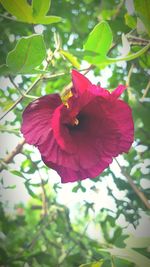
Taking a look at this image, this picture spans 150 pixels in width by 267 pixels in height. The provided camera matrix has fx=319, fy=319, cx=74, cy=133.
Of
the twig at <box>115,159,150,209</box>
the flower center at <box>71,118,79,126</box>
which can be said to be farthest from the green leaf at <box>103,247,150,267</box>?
the flower center at <box>71,118,79,126</box>

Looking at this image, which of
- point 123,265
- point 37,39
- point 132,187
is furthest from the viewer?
point 132,187

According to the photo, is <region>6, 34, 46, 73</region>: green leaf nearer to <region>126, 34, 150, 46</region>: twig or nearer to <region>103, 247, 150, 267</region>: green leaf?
<region>126, 34, 150, 46</region>: twig

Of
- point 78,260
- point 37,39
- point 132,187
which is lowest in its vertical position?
point 78,260

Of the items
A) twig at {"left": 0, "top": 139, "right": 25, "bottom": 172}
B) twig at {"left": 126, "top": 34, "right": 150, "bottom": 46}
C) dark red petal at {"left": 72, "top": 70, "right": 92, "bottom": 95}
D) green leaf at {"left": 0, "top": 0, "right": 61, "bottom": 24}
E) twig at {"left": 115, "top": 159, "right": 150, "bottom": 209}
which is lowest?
twig at {"left": 115, "top": 159, "right": 150, "bottom": 209}

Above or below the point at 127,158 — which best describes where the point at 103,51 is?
above

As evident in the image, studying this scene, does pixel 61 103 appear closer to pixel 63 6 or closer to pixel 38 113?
pixel 38 113

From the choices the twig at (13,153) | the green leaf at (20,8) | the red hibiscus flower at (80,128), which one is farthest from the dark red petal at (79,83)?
the twig at (13,153)

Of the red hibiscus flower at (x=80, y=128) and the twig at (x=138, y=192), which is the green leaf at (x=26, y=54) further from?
the twig at (x=138, y=192)

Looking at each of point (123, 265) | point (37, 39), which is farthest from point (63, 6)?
point (123, 265)
